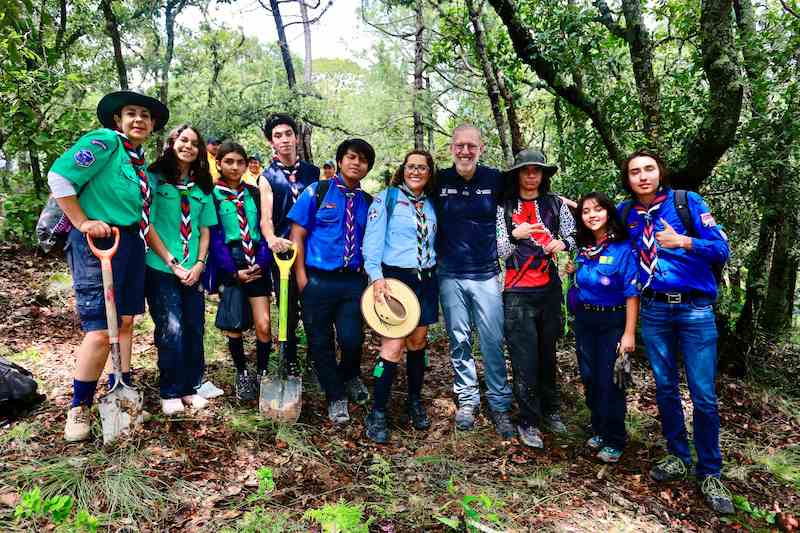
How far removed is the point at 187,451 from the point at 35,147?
22.9 ft

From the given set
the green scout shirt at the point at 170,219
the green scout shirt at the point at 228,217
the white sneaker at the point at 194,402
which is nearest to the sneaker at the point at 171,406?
the white sneaker at the point at 194,402

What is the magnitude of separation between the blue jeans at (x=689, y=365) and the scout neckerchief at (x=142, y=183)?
3960 mm

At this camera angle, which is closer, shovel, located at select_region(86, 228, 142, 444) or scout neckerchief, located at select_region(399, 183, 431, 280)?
shovel, located at select_region(86, 228, 142, 444)

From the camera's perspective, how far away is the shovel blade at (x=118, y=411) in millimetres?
3533

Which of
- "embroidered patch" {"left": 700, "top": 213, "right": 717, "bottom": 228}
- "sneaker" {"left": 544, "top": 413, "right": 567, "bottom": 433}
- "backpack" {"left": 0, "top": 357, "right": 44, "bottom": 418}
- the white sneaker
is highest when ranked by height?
"embroidered patch" {"left": 700, "top": 213, "right": 717, "bottom": 228}

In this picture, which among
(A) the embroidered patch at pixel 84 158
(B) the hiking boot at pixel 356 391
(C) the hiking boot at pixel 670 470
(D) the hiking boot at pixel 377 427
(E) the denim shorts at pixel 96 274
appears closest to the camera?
(A) the embroidered patch at pixel 84 158

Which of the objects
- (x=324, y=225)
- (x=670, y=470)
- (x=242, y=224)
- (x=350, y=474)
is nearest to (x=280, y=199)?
(x=242, y=224)

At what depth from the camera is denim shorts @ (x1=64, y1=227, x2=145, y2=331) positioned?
346cm

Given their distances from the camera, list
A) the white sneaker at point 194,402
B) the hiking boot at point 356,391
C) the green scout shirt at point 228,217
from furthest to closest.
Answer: the hiking boot at point 356,391, the green scout shirt at point 228,217, the white sneaker at point 194,402

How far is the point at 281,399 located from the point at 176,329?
1070 mm

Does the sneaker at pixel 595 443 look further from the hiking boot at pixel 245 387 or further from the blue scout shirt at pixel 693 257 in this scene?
the hiking boot at pixel 245 387

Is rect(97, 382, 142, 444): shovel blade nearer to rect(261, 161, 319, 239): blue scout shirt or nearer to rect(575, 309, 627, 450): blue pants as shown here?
rect(261, 161, 319, 239): blue scout shirt

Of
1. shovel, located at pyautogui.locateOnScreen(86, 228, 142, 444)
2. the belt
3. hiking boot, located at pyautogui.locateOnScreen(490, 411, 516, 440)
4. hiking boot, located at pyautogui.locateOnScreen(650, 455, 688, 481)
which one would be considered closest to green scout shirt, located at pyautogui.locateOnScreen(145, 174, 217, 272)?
shovel, located at pyautogui.locateOnScreen(86, 228, 142, 444)

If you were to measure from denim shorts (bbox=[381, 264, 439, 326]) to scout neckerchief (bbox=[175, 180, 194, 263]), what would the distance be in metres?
1.68
